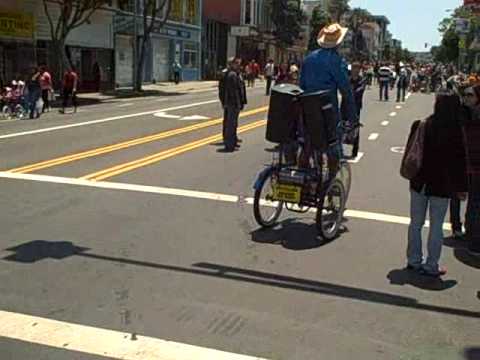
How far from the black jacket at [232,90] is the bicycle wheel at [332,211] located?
23.6 ft

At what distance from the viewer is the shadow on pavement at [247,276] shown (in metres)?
5.61

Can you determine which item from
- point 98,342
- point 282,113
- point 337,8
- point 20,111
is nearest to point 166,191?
point 282,113

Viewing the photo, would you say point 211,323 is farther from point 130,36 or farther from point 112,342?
point 130,36

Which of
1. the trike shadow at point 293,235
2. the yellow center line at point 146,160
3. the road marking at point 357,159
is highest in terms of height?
the trike shadow at point 293,235

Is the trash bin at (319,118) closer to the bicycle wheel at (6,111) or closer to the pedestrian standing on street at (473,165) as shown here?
the pedestrian standing on street at (473,165)

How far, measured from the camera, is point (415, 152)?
6270mm

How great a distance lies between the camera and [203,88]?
45.6 m

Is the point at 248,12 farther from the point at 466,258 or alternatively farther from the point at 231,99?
the point at 466,258

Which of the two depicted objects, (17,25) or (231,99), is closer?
(231,99)

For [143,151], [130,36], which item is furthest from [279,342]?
[130,36]

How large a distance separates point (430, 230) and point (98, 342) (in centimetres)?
319

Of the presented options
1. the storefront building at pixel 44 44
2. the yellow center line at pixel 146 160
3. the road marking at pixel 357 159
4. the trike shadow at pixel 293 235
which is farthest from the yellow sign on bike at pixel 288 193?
the storefront building at pixel 44 44

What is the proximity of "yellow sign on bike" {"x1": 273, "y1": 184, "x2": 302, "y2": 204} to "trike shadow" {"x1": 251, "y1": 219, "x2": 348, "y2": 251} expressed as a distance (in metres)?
0.39

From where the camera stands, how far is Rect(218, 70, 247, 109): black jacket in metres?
14.8
